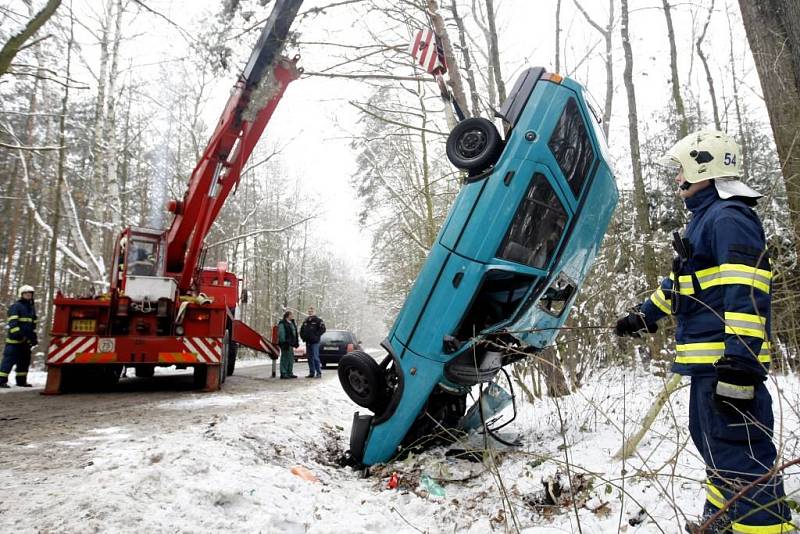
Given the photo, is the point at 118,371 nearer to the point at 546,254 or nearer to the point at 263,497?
the point at 263,497

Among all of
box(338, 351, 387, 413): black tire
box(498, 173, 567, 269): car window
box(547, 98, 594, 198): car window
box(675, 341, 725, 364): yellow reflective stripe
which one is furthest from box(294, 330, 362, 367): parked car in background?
box(675, 341, 725, 364): yellow reflective stripe

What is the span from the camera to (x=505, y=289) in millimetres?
3910

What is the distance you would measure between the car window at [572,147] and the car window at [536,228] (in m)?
0.22

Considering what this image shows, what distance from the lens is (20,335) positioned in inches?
312

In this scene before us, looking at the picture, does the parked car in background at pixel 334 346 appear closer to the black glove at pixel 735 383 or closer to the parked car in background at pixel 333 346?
the parked car in background at pixel 333 346

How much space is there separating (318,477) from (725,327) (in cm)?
291

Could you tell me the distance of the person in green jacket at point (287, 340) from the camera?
1084cm

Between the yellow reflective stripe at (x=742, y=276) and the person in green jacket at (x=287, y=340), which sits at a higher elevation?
the yellow reflective stripe at (x=742, y=276)

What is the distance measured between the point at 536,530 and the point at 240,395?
5.75 metres

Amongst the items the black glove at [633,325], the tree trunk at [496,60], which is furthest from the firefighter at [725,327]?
the tree trunk at [496,60]

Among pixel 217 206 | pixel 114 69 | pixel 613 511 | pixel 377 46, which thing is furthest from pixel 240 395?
pixel 114 69

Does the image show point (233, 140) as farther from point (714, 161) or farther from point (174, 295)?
point (714, 161)

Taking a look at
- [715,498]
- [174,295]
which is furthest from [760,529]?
[174,295]

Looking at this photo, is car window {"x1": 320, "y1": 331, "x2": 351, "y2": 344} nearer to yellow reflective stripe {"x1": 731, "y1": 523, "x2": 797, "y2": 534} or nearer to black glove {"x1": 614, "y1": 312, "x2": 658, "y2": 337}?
black glove {"x1": 614, "y1": 312, "x2": 658, "y2": 337}
